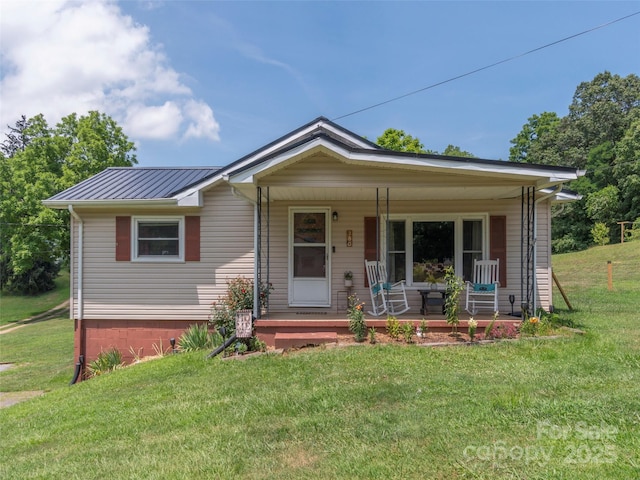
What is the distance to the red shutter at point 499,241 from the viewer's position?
7.45 meters

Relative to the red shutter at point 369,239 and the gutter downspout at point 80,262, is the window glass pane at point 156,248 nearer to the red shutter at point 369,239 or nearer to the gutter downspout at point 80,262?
the gutter downspout at point 80,262

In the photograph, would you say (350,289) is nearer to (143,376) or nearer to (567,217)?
(143,376)

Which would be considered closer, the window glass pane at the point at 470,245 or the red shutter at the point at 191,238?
the window glass pane at the point at 470,245

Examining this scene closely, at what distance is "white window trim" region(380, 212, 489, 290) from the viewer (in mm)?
7520

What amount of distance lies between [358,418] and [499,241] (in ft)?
17.9

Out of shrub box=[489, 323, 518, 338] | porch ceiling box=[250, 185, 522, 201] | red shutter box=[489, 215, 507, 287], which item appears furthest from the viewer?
red shutter box=[489, 215, 507, 287]

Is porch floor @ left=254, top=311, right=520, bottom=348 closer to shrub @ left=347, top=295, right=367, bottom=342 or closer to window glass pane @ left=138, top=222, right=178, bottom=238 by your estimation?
shrub @ left=347, top=295, right=367, bottom=342

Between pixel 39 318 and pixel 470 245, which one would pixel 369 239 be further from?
pixel 39 318

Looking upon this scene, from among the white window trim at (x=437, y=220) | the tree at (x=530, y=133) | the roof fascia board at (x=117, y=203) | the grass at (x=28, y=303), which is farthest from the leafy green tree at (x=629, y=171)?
the grass at (x=28, y=303)

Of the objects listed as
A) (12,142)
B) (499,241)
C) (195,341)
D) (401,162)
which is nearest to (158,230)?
(195,341)

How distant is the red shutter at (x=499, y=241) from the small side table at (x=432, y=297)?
4.28 ft

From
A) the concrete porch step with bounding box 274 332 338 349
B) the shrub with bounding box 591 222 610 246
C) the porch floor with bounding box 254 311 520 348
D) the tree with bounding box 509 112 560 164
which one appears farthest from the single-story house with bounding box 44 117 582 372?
the tree with bounding box 509 112 560 164

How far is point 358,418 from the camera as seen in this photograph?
3.27 m

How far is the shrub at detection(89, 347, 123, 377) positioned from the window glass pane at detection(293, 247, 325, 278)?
12.8 ft
